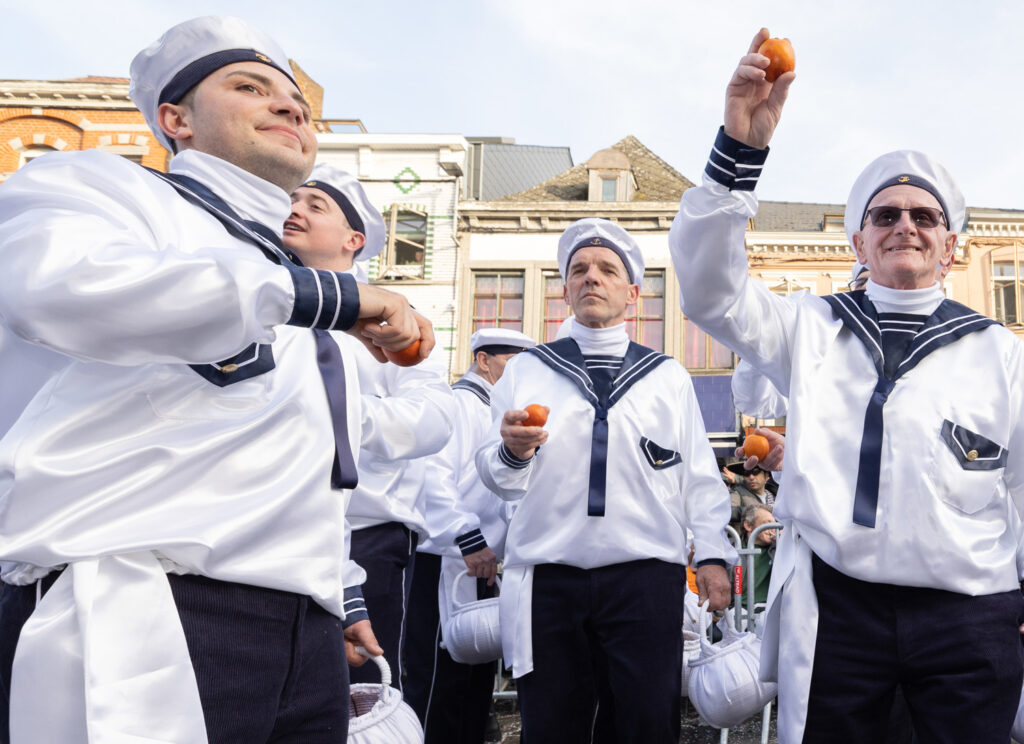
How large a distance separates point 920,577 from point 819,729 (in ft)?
1.73

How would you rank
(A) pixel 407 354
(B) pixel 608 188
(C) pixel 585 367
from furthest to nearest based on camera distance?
(B) pixel 608 188
(C) pixel 585 367
(A) pixel 407 354

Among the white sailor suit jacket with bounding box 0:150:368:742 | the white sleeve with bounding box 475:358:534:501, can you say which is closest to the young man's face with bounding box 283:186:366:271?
the white sleeve with bounding box 475:358:534:501

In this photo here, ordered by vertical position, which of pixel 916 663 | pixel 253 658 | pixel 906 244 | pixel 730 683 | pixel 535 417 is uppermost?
pixel 906 244

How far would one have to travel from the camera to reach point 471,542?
462cm

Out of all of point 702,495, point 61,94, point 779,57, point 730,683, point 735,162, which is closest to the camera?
point 779,57

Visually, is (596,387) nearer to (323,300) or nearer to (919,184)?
(919,184)

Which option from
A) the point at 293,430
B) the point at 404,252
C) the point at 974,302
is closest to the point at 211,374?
the point at 293,430

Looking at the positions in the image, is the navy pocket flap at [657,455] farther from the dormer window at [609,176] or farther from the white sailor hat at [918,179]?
the dormer window at [609,176]

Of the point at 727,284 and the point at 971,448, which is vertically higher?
the point at 727,284

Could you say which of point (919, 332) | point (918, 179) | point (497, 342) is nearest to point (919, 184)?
point (918, 179)

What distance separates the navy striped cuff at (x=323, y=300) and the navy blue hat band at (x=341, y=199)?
205cm

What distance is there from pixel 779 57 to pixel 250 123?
4.34ft

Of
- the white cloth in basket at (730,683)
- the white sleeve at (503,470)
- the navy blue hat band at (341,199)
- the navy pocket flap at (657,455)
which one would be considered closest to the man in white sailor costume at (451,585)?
the white sleeve at (503,470)

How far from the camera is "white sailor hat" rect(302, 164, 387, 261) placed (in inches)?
146
